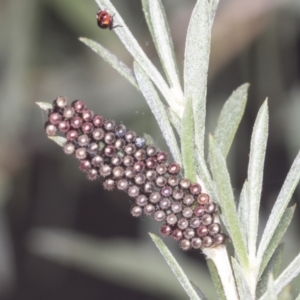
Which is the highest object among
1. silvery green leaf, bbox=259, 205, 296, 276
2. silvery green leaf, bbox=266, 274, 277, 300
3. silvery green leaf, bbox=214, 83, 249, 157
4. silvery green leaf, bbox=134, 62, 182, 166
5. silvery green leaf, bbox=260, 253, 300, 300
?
silvery green leaf, bbox=134, 62, 182, 166

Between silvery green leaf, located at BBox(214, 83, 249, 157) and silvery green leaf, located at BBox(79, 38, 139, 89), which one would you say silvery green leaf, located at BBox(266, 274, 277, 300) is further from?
silvery green leaf, located at BBox(79, 38, 139, 89)

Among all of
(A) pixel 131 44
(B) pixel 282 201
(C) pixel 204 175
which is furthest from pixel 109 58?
(B) pixel 282 201

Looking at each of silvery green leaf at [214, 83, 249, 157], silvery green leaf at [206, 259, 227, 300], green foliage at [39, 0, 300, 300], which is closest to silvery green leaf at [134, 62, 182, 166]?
green foliage at [39, 0, 300, 300]

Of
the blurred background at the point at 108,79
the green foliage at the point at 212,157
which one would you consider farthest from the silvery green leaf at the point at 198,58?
the blurred background at the point at 108,79

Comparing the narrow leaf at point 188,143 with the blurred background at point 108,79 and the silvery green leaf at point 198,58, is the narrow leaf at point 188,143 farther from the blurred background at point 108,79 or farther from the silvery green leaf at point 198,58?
the blurred background at point 108,79

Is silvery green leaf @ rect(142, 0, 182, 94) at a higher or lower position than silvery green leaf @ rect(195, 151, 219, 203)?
higher

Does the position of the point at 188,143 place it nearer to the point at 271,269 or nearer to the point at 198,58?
the point at 198,58
